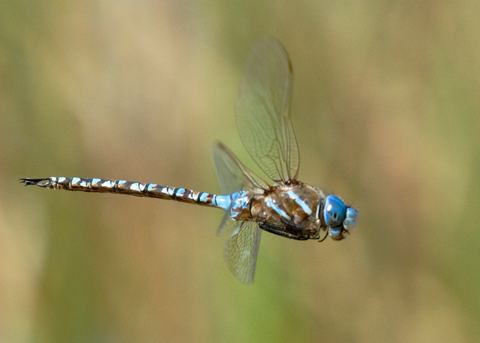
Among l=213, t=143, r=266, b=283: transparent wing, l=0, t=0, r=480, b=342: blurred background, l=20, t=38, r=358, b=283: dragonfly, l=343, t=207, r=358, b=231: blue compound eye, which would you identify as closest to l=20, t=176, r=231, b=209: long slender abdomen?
l=20, t=38, r=358, b=283: dragonfly

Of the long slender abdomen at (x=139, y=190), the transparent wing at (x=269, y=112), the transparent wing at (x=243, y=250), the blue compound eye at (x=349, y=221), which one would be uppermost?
the transparent wing at (x=269, y=112)

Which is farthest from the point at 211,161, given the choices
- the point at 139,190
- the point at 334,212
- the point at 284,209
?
the point at 334,212

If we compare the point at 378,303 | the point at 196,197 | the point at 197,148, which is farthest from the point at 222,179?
the point at 378,303

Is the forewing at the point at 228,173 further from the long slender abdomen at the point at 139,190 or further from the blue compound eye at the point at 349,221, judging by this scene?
the blue compound eye at the point at 349,221

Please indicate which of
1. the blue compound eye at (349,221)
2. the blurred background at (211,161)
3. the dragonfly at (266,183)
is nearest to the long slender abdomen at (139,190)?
the dragonfly at (266,183)

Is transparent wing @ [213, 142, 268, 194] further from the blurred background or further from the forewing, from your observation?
the blurred background

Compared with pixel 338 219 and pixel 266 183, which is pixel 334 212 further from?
pixel 266 183
